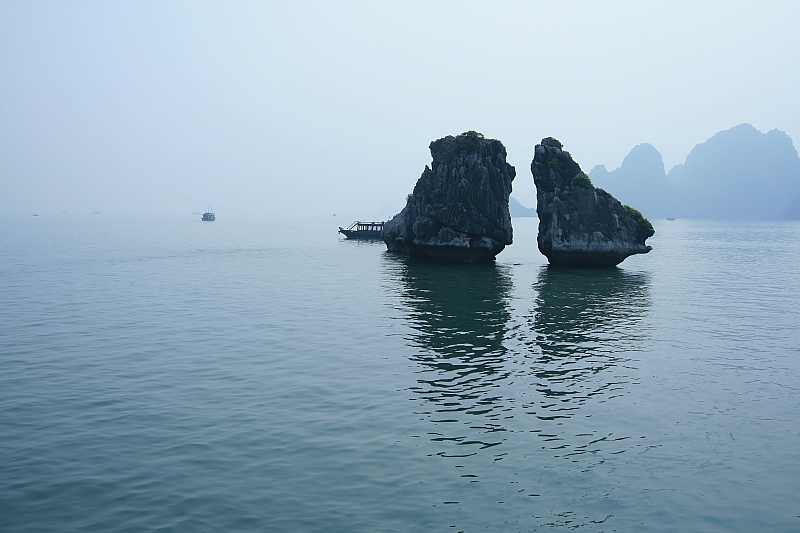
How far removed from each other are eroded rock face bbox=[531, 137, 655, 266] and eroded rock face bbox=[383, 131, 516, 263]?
15.4ft

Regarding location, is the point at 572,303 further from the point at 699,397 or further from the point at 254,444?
the point at 254,444

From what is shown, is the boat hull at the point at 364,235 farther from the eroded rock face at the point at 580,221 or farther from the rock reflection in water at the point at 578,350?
the rock reflection in water at the point at 578,350

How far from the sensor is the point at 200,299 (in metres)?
43.2

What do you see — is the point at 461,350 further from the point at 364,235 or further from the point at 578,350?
the point at 364,235

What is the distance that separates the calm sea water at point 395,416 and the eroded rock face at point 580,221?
22.8m

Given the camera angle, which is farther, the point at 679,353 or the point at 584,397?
the point at 679,353

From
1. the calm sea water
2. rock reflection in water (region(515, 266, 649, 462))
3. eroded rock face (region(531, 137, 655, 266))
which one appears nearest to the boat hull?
eroded rock face (region(531, 137, 655, 266))

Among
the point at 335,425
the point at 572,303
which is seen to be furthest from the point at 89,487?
the point at 572,303

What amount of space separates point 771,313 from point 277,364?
32.9 metres

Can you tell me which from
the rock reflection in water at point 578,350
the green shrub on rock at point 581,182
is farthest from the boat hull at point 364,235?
the rock reflection in water at point 578,350

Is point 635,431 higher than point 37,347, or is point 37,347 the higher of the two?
point 37,347

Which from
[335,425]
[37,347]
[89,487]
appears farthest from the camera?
[37,347]

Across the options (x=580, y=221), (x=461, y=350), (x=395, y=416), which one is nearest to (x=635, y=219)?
(x=580, y=221)

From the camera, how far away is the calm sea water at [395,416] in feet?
44.0
